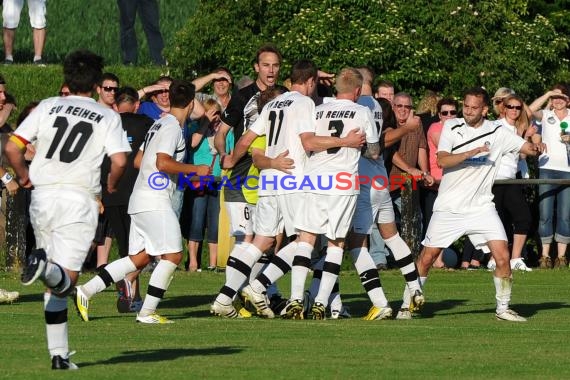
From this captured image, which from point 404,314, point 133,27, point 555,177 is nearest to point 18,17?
point 133,27

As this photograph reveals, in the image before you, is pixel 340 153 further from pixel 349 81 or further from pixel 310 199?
pixel 349 81

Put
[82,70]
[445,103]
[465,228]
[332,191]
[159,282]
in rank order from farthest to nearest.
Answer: [445,103]
[465,228]
[332,191]
[159,282]
[82,70]

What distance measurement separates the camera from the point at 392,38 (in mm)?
23281

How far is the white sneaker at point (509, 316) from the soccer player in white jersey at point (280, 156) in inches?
82.0

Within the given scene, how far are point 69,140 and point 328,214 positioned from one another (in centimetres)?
407

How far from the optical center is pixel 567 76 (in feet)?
84.8

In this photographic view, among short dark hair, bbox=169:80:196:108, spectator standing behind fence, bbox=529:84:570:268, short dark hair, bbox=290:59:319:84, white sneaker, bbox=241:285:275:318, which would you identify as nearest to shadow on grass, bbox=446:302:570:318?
white sneaker, bbox=241:285:275:318

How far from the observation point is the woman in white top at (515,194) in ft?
66.7

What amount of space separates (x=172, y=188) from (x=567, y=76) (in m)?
13.3

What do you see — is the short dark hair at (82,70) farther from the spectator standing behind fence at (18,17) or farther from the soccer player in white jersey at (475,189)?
the spectator standing behind fence at (18,17)

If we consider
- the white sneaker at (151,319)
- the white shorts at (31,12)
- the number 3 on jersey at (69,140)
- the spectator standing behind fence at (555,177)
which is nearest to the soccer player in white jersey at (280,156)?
the white sneaker at (151,319)

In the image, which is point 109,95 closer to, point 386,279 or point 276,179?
point 276,179

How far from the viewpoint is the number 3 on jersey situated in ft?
35.1

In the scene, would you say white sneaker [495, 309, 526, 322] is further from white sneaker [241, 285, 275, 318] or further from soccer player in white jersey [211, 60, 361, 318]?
white sneaker [241, 285, 275, 318]
